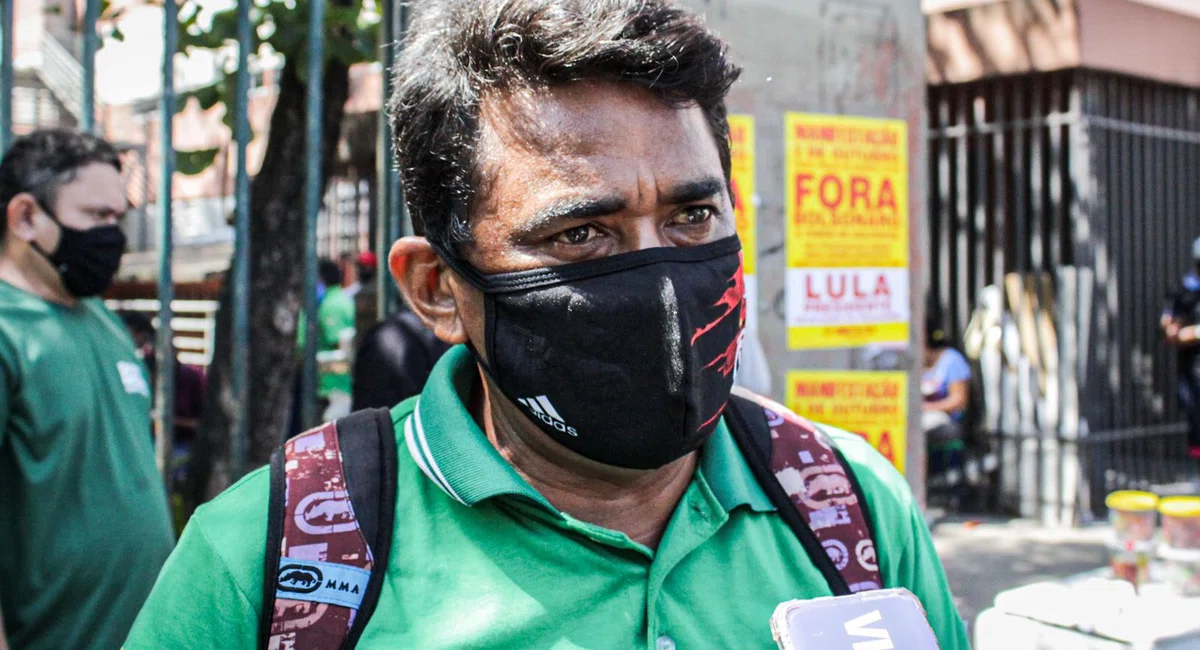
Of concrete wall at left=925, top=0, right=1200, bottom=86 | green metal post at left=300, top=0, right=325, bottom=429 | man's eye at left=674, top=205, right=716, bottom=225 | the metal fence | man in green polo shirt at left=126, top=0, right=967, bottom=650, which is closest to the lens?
A: man in green polo shirt at left=126, top=0, right=967, bottom=650

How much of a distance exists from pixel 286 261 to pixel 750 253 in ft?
8.26

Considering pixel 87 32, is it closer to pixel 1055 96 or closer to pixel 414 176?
pixel 414 176

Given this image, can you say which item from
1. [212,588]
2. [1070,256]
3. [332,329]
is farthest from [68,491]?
[1070,256]

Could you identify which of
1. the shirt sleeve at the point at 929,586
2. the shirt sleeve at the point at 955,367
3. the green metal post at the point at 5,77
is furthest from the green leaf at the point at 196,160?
the shirt sleeve at the point at 955,367

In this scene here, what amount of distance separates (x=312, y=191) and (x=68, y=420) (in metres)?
0.84

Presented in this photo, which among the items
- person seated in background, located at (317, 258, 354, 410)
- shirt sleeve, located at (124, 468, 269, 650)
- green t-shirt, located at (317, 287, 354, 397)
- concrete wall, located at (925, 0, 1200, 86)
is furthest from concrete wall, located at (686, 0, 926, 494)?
green t-shirt, located at (317, 287, 354, 397)

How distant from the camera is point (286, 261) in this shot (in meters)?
5.32

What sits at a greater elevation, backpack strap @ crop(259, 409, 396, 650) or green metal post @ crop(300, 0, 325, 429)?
green metal post @ crop(300, 0, 325, 429)

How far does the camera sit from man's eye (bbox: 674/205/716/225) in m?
1.63

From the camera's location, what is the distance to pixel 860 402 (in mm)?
3875

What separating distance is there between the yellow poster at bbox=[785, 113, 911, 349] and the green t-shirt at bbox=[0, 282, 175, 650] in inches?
79.0

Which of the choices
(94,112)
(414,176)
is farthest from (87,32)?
(414,176)

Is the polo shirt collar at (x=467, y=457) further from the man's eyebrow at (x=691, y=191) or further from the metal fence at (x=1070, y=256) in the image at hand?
the metal fence at (x=1070, y=256)

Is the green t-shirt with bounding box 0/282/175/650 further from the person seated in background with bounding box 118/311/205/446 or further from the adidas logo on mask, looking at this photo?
the person seated in background with bounding box 118/311/205/446
